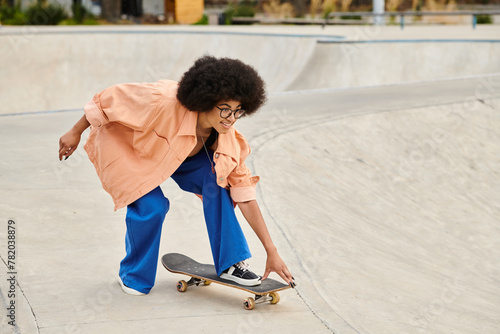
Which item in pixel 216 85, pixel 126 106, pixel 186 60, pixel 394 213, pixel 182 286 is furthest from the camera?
pixel 186 60

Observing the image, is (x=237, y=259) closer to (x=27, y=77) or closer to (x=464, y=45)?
(x=464, y=45)

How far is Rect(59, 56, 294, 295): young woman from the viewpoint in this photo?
330 cm

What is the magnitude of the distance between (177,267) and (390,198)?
394 cm

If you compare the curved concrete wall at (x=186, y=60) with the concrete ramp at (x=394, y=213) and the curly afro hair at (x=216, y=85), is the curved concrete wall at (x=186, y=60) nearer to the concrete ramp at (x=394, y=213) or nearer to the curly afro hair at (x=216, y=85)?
the concrete ramp at (x=394, y=213)

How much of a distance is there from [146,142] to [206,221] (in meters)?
0.54

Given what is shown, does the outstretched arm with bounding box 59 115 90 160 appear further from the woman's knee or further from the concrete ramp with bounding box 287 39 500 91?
the concrete ramp with bounding box 287 39 500 91

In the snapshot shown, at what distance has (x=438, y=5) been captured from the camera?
29750 mm

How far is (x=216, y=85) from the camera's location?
10.6 feet

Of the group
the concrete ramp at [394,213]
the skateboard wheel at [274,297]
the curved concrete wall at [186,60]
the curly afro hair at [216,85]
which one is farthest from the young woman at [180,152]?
the curved concrete wall at [186,60]

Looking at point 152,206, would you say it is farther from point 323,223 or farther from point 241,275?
point 323,223

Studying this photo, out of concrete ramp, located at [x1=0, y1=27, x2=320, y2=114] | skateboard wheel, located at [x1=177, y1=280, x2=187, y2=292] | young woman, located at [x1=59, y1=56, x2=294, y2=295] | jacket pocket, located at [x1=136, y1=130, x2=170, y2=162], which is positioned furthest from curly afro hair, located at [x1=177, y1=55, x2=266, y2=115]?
concrete ramp, located at [x1=0, y1=27, x2=320, y2=114]

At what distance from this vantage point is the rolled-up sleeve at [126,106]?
3336mm

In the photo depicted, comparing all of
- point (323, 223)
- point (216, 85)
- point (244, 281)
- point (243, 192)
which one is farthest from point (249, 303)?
point (323, 223)

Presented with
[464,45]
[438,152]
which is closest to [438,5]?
[464,45]
